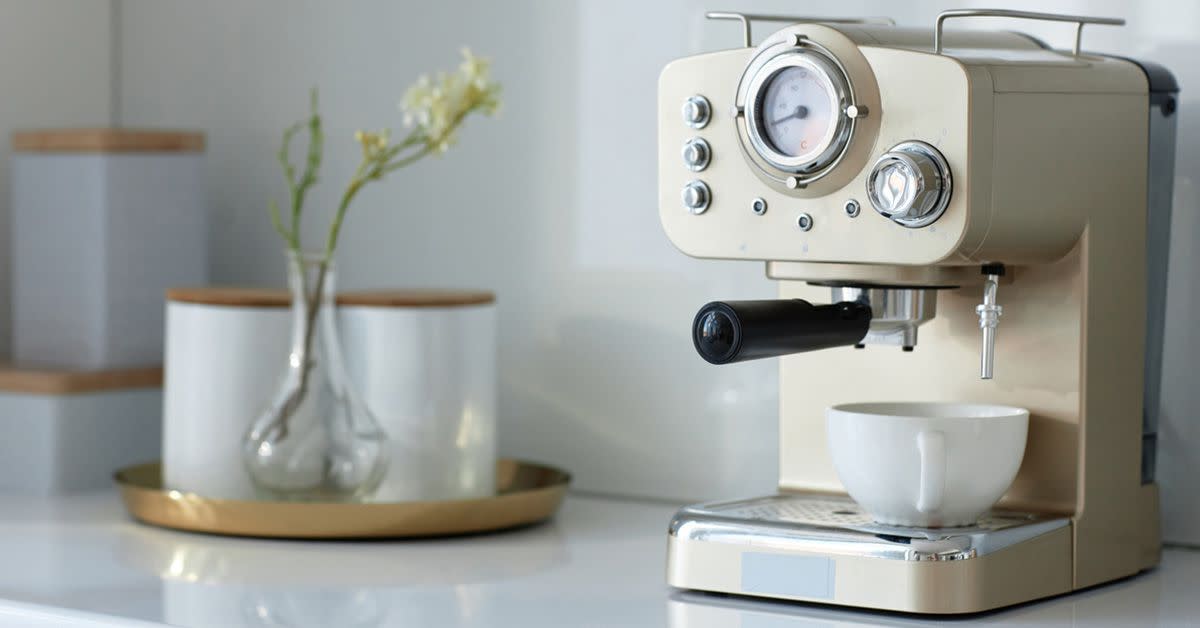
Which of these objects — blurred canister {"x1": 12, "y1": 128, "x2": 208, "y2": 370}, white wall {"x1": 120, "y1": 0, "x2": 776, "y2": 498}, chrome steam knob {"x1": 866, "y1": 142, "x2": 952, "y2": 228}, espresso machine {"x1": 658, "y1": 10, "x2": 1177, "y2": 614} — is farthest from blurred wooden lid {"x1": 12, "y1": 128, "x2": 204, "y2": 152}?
chrome steam knob {"x1": 866, "y1": 142, "x2": 952, "y2": 228}

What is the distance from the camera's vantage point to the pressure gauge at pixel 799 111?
78 centimetres

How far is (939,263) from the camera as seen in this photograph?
78 centimetres

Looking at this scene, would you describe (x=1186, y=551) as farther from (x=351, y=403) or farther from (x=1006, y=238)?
(x=351, y=403)

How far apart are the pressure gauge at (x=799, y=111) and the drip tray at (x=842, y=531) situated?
178mm

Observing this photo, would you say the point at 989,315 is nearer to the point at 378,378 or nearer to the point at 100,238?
the point at 378,378

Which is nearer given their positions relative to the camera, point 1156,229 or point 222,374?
point 1156,229

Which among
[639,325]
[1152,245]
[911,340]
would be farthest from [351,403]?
[1152,245]

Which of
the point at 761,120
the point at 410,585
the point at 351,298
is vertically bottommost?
the point at 410,585

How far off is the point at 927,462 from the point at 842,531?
0.05 meters

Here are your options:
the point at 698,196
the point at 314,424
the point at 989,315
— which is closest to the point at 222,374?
the point at 314,424

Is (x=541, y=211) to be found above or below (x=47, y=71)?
→ below

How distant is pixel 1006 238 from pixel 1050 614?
0.19 metres

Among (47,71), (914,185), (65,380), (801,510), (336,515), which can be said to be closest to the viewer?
(914,185)

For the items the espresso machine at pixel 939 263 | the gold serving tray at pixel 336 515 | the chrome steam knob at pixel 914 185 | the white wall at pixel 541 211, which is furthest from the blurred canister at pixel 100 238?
the chrome steam knob at pixel 914 185
